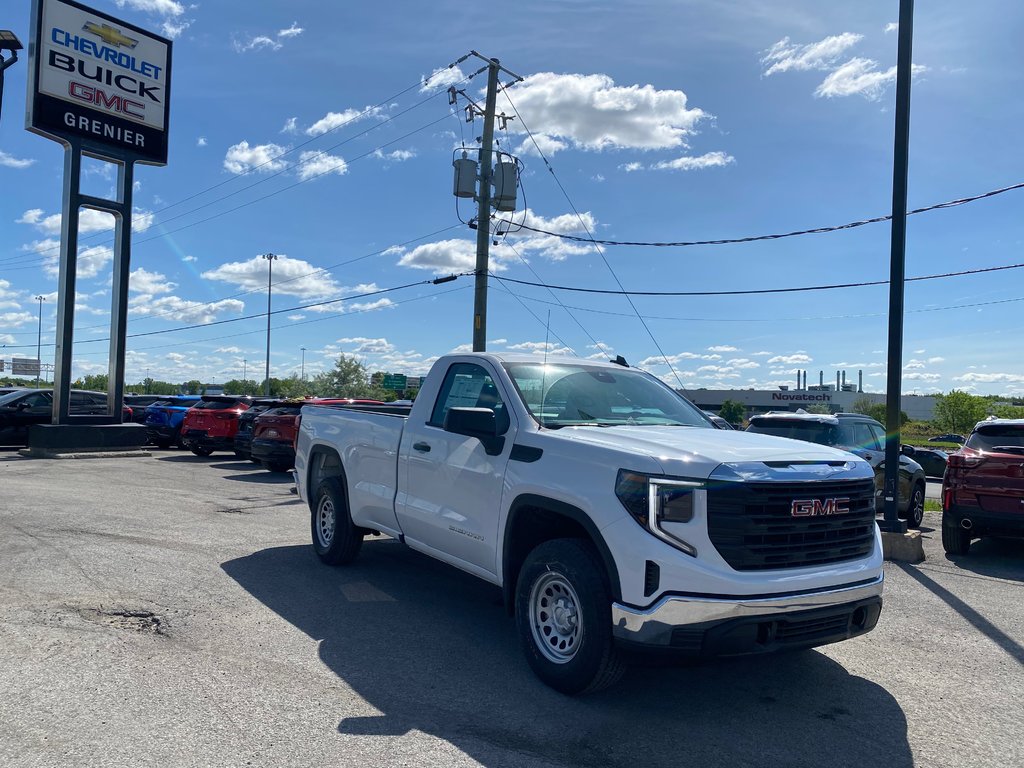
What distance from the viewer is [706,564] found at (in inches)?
150

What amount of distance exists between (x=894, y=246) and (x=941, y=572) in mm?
3999

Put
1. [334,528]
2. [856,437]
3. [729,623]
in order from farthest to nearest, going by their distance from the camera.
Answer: [856,437] → [334,528] → [729,623]

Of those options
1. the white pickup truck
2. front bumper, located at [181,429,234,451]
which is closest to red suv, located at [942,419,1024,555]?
the white pickup truck

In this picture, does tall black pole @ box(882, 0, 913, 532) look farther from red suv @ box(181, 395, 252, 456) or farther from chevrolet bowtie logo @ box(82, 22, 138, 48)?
chevrolet bowtie logo @ box(82, 22, 138, 48)

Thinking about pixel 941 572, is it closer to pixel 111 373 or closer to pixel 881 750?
pixel 881 750

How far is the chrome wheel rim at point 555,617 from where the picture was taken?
13.9 feet

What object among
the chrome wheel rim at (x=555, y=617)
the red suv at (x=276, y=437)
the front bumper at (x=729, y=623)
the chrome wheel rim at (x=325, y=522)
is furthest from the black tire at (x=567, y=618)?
the red suv at (x=276, y=437)

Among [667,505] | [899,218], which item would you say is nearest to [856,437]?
[899,218]

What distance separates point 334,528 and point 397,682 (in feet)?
9.74

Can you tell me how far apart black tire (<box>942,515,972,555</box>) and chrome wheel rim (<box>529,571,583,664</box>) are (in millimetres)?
6645

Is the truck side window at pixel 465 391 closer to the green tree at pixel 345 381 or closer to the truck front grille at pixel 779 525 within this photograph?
the truck front grille at pixel 779 525

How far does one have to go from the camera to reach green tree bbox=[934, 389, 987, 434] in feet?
205

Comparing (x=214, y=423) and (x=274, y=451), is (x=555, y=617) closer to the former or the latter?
(x=274, y=451)

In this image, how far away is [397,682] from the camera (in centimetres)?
443
